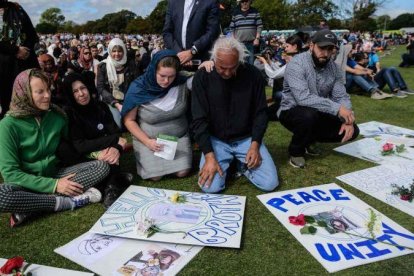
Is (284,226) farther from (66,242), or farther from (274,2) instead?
(274,2)

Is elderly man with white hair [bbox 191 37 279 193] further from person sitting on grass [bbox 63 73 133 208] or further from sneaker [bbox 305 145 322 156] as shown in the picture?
sneaker [bbox 305 145 322 156]

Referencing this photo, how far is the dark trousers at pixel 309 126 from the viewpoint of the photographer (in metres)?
3.60

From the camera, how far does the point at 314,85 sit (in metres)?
3.69

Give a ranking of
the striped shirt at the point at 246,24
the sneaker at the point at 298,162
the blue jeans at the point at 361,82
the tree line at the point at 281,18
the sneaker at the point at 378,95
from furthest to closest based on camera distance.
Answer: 1. the tree line at the point at 281,18
2. the striped shirt at the point at 246,24
3. the blue jeans at the point at 361,82
4. the sneaker at the point at 378,95
5. the sneaker at the point at 298,162

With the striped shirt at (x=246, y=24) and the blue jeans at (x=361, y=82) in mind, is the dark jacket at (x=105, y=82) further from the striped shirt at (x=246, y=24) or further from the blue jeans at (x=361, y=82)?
the blue jeans at (x=361, y=82)

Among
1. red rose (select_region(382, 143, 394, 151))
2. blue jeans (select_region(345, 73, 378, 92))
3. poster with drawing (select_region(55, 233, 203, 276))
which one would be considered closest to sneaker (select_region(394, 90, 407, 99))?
blue jeans (select_region(345, 73, 378, 92))

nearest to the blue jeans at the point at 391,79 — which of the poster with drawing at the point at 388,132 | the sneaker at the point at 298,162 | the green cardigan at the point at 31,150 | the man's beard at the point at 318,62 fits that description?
the poster with drawing at the point at 388,132

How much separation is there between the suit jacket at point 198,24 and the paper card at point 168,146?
117 centimetres

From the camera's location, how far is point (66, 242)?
2537 mm

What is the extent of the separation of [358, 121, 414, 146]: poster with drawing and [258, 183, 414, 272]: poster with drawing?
186 centimetres

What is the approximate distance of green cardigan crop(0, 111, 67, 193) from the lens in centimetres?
267

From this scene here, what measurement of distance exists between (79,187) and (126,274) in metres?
1.10

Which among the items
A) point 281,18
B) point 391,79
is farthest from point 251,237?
point 281,18

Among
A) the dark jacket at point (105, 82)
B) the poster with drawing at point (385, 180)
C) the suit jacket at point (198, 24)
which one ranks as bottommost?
the poster with drawing at point (385, 180)
